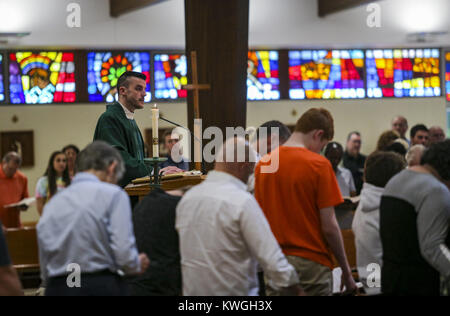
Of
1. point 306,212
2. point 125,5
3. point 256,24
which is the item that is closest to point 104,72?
point 125,5

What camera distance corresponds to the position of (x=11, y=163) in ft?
35.3

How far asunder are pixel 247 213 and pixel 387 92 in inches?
427

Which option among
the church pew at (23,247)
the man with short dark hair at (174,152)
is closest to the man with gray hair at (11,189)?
the church pew at (23,247)

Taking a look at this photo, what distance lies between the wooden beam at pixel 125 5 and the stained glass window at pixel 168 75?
1.08 m

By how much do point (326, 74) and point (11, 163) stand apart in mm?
5878

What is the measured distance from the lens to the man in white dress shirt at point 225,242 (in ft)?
12.4

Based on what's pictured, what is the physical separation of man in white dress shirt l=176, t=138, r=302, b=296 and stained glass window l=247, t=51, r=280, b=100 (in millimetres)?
9748

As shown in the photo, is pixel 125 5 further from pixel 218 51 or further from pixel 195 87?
pixel 195 87

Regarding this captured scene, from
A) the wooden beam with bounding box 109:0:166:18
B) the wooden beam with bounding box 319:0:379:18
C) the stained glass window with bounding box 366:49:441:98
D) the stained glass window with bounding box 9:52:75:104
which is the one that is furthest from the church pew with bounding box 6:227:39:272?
the stained glass window with bounding box 366:49:441:98

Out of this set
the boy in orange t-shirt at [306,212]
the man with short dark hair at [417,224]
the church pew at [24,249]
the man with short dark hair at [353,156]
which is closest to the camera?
the man with short dark hair at [417,224]

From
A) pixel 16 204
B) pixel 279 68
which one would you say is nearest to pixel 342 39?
pixel 279 68

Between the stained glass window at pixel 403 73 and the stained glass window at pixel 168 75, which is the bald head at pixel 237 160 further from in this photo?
the stained glass window at pixel 403 73

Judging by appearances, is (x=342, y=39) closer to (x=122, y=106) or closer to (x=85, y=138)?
(x=85, y=138)

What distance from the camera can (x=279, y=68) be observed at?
13.7 metres
